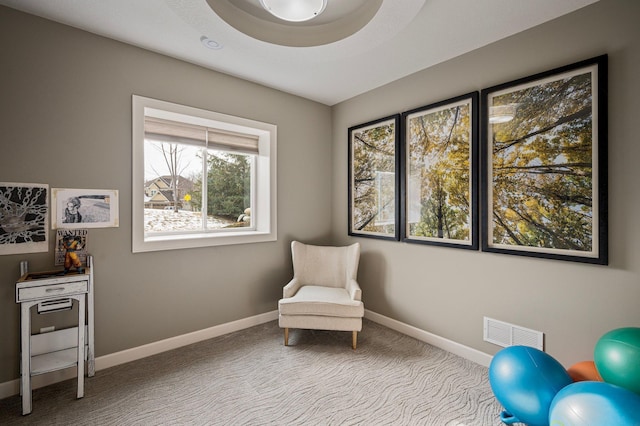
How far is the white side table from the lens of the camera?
180 centimetres

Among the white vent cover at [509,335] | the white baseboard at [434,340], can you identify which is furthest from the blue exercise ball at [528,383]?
the white baseboard at [434,340]

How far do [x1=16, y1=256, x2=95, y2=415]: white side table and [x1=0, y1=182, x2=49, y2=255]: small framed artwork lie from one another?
15cm

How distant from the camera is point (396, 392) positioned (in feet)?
6.87

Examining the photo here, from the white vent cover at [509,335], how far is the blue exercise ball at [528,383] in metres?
0.56

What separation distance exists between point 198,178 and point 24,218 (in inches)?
54.0

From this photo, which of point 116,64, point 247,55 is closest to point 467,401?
point 247,55

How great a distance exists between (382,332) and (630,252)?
2.07 m

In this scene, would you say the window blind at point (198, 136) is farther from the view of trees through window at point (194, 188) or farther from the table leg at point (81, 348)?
the table leg at point (81, 348)

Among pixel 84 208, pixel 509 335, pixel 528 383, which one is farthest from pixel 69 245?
pixel 509 335

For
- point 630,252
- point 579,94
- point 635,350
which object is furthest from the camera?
point 579,94

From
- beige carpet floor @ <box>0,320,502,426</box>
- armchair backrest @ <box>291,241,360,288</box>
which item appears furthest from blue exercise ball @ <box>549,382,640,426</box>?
armchair backrest @ <box>291,241,360,288</box>

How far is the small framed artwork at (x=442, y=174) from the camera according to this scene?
249cm

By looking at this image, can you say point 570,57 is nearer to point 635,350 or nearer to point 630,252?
point 630,252

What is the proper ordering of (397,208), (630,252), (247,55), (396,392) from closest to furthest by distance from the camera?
(630,252)
(396,392)
(247,55)
(397,208)
